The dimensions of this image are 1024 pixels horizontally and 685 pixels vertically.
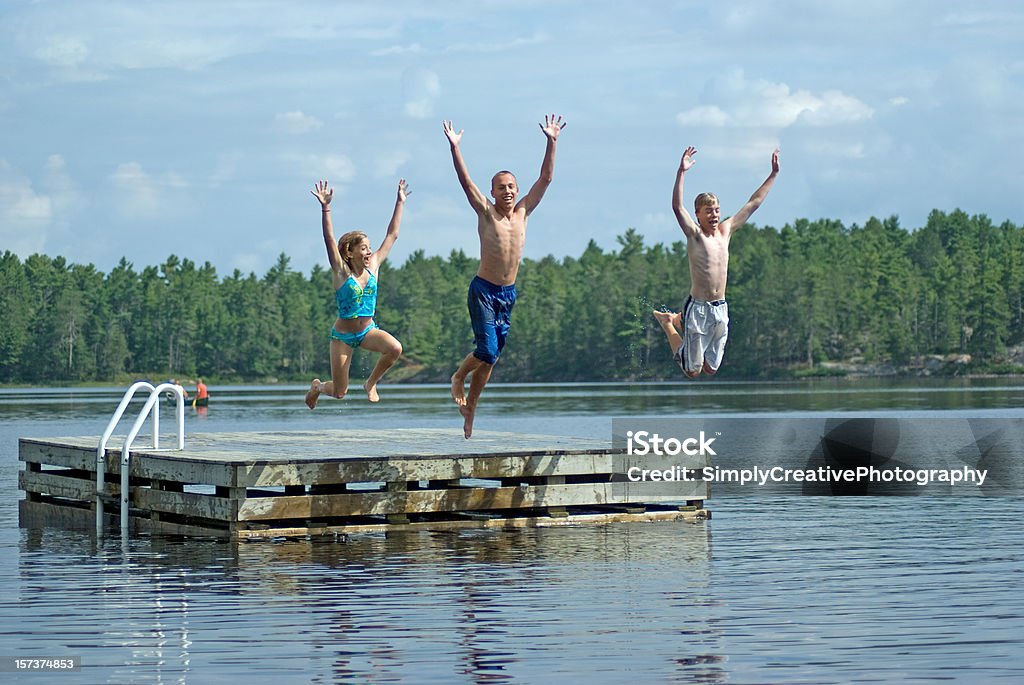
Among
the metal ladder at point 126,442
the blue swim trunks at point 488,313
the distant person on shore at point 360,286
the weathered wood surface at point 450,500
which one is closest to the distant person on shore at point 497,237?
the blue swim trunks at point 488,313

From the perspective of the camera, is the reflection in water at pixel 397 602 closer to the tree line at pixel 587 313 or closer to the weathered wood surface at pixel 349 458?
the weathered wood surface at pixel 349 458

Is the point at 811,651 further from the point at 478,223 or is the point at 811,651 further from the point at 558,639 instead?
the point at 478,223

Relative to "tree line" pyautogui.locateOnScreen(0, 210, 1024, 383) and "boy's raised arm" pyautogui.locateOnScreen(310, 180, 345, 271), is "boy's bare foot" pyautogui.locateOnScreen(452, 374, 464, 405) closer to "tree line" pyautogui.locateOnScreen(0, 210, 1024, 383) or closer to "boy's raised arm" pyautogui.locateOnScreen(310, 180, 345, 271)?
"boy's raised arm" pyautogui.locateOnScreen(310, 180, 345, 271)

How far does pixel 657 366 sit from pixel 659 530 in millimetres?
121379

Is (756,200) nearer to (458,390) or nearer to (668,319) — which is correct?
(668,319)

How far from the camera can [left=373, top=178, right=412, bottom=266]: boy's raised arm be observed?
63.7 ft

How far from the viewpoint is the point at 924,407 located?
2549 inches

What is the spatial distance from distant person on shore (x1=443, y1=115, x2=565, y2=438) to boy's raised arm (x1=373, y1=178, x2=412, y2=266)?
1840mm

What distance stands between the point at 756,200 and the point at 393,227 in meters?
4.42

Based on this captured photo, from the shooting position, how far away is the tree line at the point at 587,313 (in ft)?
456

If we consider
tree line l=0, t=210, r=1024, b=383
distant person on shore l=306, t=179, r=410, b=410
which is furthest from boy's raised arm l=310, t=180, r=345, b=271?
tree line l=0, t=210, r=1024, b=383

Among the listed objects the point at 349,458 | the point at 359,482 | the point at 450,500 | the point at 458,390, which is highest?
the point at 458,390

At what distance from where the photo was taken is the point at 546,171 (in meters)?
17.7

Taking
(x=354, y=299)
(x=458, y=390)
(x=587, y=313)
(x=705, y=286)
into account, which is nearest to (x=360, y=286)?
(x=354, y=299)
